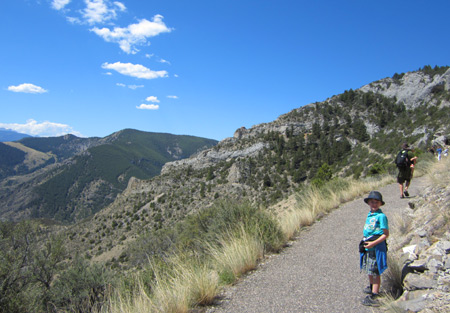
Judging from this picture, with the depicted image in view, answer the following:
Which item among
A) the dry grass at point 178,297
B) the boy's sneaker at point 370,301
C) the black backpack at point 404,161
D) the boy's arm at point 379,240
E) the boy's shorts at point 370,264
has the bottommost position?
the dry grass at point 178,297

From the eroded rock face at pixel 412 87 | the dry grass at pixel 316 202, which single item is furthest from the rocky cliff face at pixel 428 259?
the eroded rock face at pixel 412 87

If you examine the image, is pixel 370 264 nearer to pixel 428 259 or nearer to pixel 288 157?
pixel 428 259

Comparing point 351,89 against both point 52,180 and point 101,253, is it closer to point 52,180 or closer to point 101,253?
point 101,253

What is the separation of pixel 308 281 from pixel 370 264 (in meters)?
0.99

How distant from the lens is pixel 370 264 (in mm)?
3273

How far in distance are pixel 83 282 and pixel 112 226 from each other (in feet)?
173

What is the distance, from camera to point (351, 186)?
1155 centimetres

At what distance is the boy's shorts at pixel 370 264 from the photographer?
3.22 meters

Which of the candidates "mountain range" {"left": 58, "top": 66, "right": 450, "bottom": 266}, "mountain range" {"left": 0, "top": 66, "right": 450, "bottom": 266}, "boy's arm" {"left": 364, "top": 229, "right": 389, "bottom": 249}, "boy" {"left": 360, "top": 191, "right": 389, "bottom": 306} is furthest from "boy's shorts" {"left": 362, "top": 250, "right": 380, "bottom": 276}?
"mountain range" {"left": 58, "top": 66, "right": 450, "bottom": 266}

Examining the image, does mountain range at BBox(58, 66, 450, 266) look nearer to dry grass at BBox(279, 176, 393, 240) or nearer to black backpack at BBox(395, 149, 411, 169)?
dry grass at BBox(279, 176, 393, 240)

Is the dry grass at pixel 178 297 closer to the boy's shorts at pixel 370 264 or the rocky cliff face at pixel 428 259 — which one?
the boy's shorts at pixel 370 264

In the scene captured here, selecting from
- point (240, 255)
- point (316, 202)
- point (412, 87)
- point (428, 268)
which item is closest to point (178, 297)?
point (240, 255)

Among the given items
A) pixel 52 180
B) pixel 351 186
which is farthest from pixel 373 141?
pixel 52 180

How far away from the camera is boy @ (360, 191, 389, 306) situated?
3195 millimetres
